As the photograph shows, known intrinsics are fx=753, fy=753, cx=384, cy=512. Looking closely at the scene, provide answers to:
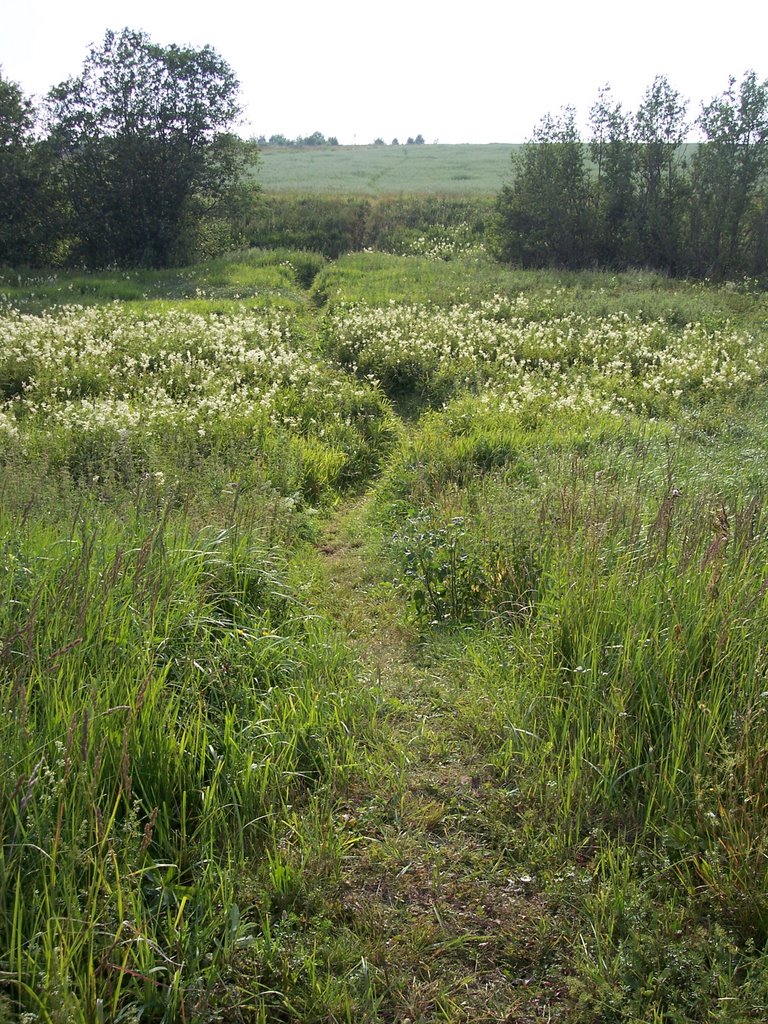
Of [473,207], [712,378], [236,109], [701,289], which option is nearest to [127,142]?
[236,109]

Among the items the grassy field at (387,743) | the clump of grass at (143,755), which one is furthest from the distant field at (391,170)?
the clump of grass at (143,755)

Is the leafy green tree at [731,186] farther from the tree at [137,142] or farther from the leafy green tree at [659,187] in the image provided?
the tree at [137,142]

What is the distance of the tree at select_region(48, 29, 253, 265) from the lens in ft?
89.0

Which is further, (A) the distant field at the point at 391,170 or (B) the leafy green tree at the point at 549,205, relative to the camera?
(A) the distant field at the point at 391,170

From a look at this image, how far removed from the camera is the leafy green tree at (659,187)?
25.9 m

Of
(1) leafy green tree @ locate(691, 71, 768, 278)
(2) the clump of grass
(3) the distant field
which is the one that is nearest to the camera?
(2) the clump of grass

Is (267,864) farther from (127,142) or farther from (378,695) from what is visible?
(127,142)

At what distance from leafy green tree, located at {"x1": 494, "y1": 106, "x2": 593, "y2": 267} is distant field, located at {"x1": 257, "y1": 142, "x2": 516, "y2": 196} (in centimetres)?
710

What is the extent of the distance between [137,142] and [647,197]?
18.4 meters

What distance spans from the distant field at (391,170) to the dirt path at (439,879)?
34.3 metres

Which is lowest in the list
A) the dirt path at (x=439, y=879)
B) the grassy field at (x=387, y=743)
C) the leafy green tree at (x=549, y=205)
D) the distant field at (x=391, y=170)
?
the dirt path at (x=439, y=879)

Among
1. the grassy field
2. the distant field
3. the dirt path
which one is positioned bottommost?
the dirt path

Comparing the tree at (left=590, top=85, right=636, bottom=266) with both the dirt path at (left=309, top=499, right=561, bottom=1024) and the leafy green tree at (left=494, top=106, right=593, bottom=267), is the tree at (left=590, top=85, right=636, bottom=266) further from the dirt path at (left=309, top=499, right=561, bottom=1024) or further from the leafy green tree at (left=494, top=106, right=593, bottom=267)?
the dirt path at (left=309, top=499, right=561, bottom=1024)

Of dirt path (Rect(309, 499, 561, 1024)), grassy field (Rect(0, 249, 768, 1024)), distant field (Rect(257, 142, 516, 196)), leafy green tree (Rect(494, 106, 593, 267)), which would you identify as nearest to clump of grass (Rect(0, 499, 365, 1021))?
grassy field (Rect(0, 249, 768, 1024))
